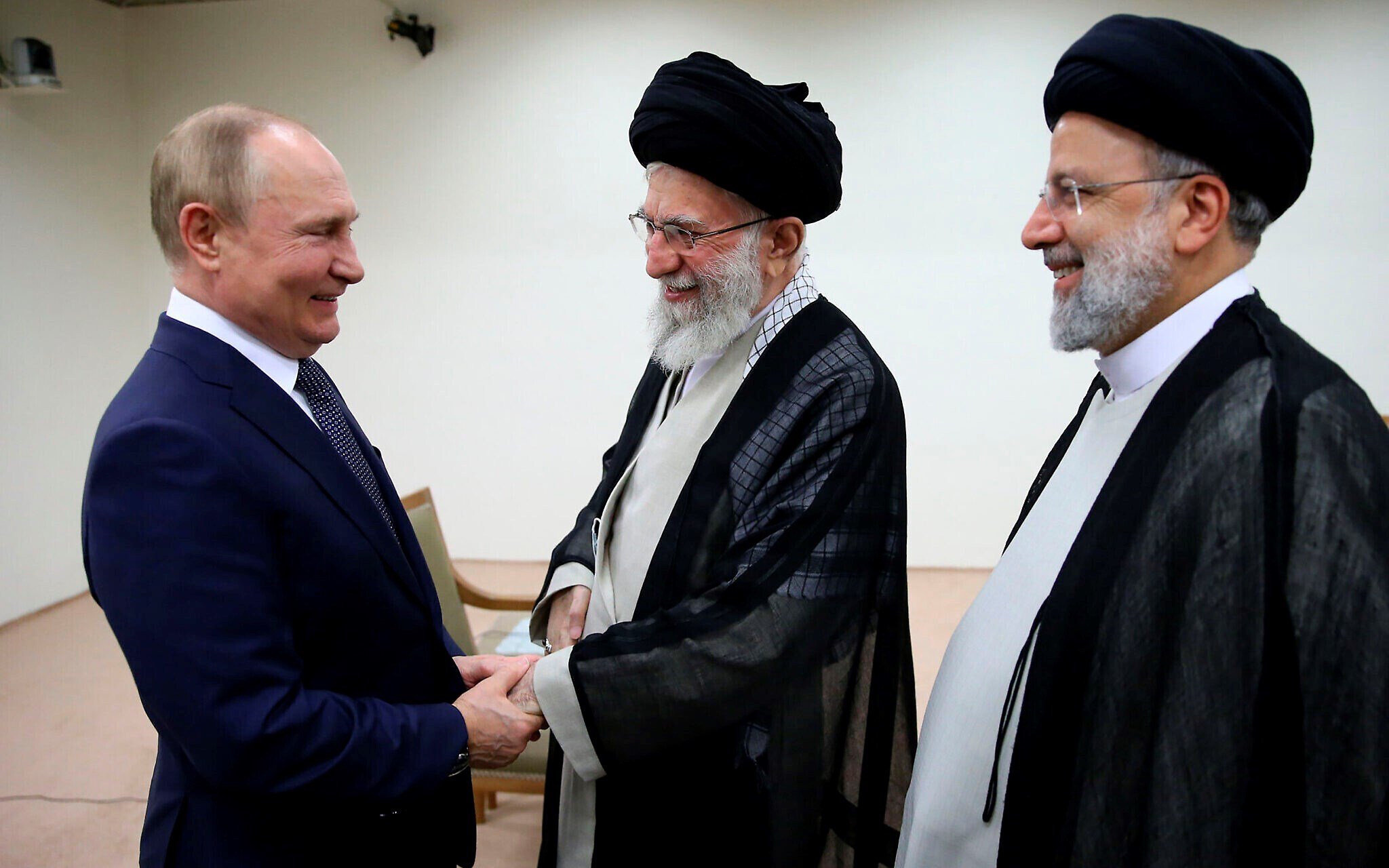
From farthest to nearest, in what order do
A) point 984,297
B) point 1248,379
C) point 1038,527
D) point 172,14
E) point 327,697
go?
point 172,14 → point 984,297 → point 1038,527 → point 327,697 → point 1248,379

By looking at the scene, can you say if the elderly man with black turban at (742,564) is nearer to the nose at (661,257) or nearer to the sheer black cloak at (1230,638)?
the nose at (661,257)

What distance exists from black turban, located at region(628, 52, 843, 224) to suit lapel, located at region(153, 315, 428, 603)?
2.39 ft

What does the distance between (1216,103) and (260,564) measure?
1254 mm

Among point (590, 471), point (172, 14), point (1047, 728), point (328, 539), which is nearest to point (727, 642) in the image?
point (1047, 728)

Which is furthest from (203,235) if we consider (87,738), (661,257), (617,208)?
(617,208)

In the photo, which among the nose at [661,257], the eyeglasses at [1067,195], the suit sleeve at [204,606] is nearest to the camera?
the suit sleeve at [204,606]

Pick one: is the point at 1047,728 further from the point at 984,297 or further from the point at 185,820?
the point at 984,297

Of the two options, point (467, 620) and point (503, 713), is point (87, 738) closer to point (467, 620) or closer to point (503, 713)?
point (467, 620)

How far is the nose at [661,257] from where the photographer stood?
1.52 meters

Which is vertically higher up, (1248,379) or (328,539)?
(1248,379)

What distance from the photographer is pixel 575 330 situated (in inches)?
204

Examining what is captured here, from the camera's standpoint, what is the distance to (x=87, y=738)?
3.41m

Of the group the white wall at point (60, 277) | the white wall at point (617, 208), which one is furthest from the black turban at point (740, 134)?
the white wall at point (60, 277)

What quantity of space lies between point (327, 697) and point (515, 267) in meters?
4.28
